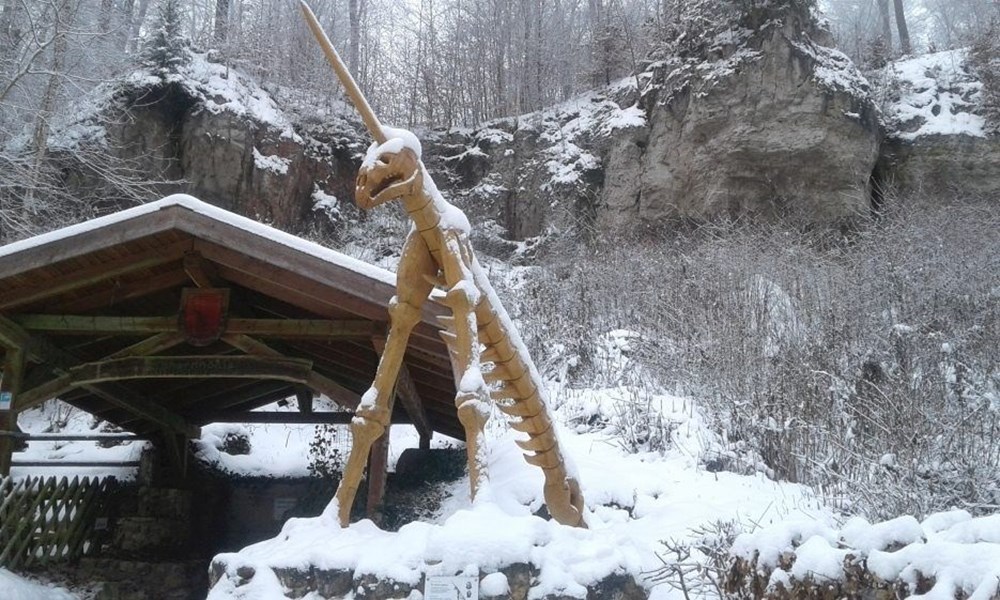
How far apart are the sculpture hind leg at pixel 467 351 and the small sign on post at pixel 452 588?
2.11 feet

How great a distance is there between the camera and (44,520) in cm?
848

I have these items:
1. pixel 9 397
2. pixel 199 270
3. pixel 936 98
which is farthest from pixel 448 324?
pixel 936 98

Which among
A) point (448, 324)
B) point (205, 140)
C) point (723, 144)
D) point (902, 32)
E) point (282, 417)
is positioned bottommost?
point (282, 417)

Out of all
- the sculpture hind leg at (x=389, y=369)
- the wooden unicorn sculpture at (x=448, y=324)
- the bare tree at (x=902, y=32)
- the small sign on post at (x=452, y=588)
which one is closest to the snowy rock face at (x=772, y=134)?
the bare tree at (x=902, y=32)

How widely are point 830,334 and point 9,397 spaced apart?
9630mm

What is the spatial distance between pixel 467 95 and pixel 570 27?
478 centimetres

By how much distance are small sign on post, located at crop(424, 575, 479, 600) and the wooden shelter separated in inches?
106

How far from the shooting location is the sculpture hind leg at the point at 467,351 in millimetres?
4445

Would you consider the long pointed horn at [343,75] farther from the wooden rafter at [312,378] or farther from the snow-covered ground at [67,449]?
the snow-covered ground at [67,449]

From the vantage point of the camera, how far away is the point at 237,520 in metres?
11.4

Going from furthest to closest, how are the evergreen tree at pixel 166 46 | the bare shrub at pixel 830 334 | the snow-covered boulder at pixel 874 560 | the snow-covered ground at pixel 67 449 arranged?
1. the evergreen tree at pixel 166 46
2. the snow-covered ground at pixel 67 449
3. the bare shrub at pixel 830 334
4. the snow-covered boulder at pixel 874 560

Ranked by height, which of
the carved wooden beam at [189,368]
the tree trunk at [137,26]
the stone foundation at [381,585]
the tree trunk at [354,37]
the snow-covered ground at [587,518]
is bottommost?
the stone foundation at [381,585]

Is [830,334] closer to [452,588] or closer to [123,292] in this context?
[452,588]

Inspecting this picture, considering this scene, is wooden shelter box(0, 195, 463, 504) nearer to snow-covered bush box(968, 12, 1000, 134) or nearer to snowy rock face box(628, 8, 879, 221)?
snowy rock face box(628, 8, 879, 221)
